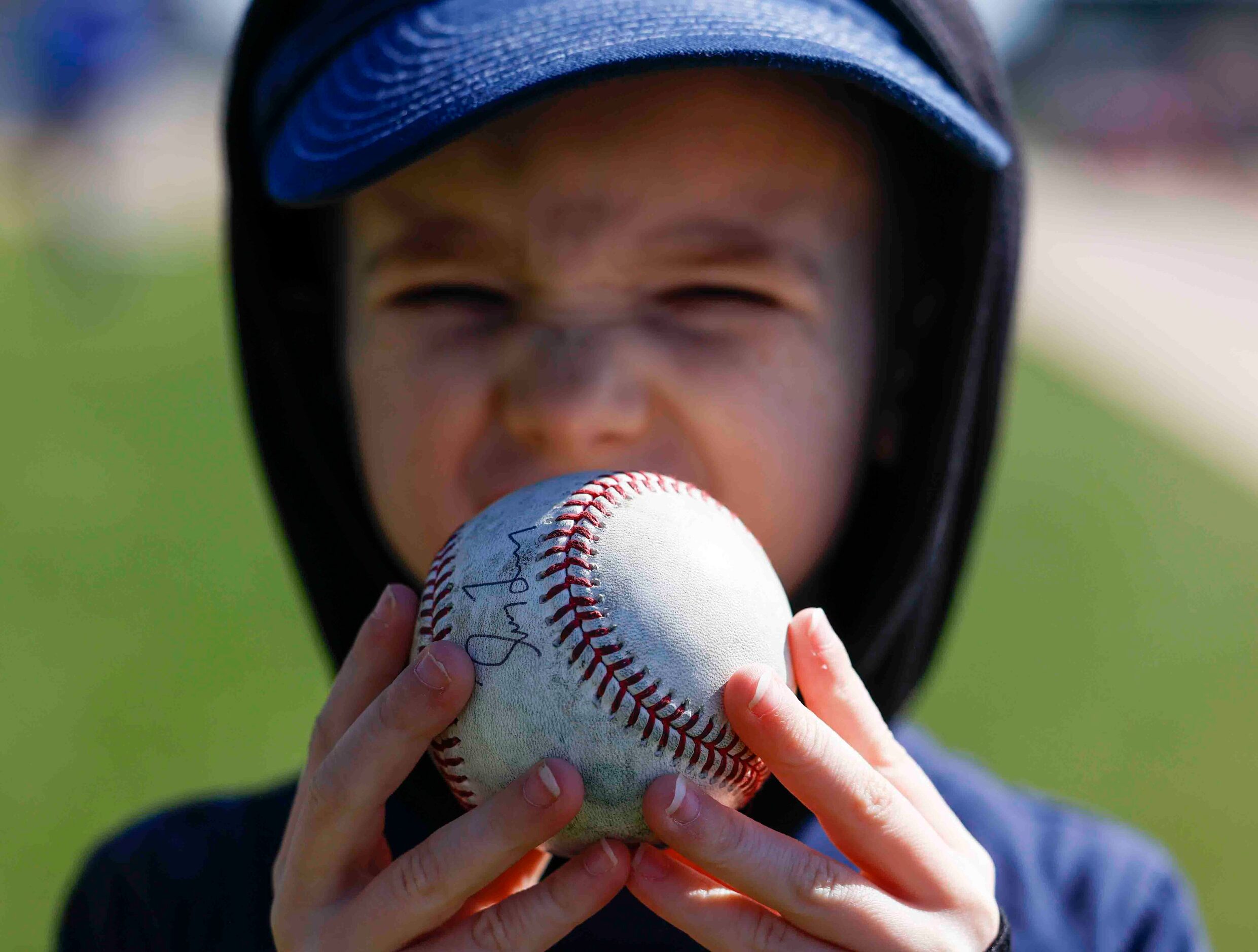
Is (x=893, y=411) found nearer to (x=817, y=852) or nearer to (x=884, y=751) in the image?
(x=884, y=751)

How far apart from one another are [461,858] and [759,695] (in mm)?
336

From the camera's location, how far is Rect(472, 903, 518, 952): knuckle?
1272 mm

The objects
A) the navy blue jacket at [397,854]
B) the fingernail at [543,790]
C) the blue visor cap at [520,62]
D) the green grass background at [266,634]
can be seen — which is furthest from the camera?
the green grass background at [266,634]

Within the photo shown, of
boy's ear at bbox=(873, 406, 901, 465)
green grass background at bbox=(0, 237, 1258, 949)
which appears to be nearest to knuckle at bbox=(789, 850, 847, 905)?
boy's ear at bbox=(873, 406, 901, 465)

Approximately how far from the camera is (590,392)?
1.57 meters

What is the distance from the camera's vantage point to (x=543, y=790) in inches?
47.1

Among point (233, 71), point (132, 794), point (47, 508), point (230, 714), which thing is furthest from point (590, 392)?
point (47, 508)

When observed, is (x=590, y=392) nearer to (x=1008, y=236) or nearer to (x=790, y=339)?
(x=790, y=339)

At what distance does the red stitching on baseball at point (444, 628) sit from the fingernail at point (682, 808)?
234mm

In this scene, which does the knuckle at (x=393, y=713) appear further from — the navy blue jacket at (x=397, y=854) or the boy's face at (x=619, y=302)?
the navy blue jacket at (x=397, y=854)

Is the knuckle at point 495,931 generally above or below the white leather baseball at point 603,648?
below
